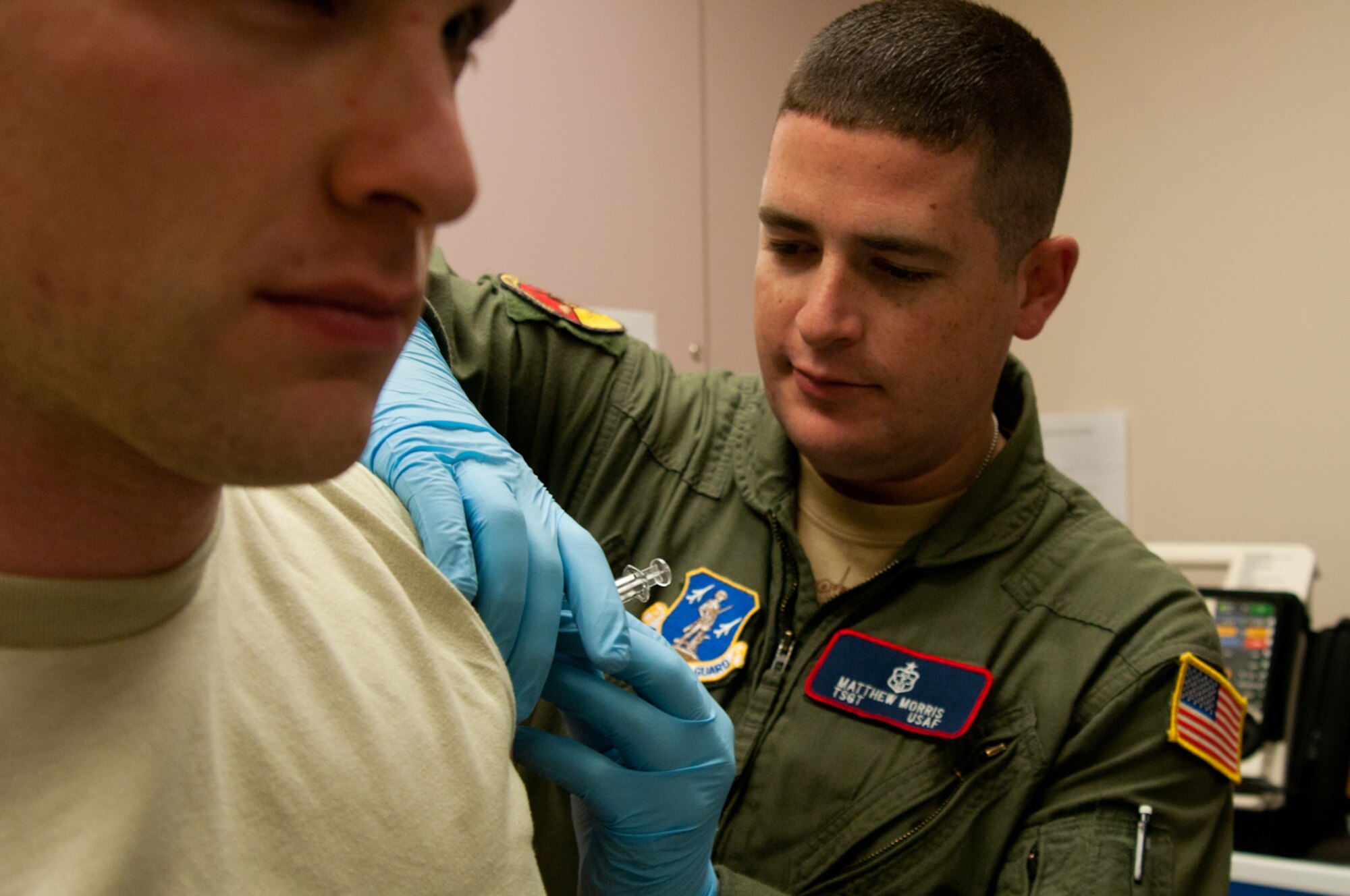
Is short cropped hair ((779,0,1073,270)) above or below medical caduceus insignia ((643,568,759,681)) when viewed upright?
above

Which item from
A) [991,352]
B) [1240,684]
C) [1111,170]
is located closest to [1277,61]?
[1111,170]

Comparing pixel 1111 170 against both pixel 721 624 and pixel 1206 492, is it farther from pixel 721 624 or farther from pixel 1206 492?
pixel 721 624

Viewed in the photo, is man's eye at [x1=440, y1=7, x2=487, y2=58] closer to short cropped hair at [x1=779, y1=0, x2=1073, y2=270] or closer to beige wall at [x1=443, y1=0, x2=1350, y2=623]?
short cropped hair at [x1=779, y1=0, x2=1073, y2=270]

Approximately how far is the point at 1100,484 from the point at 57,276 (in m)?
2.95

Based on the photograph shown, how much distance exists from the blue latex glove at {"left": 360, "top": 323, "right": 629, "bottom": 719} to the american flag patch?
70 centimetres

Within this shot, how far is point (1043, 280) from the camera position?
1.40 meters

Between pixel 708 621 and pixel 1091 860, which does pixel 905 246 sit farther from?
pixel 1091 860

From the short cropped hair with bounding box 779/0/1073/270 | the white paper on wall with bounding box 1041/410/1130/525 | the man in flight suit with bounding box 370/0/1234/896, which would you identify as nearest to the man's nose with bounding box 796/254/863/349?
the man in flight suit with bounding box 370/0/1234/896

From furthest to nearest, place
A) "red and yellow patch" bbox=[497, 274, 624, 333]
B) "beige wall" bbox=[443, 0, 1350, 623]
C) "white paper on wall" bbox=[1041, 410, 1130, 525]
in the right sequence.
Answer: "white paper on wall" bbox=[1041, 410, 1130, 525]
"beige wall" bbox=[443, 0, 1350, 623]
"red and yellow patch" bbox=[497, 274, 624, 333]

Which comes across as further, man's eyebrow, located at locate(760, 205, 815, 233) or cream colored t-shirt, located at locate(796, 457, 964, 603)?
cream colored t-shirt, located at locate(796, 457, 964, 603)

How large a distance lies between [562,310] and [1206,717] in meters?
0.99

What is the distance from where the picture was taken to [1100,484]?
9.64ft

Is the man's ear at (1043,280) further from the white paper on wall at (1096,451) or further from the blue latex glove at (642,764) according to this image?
the white paper on wall at (1096,451)

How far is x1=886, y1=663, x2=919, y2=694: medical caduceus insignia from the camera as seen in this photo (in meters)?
1.24
